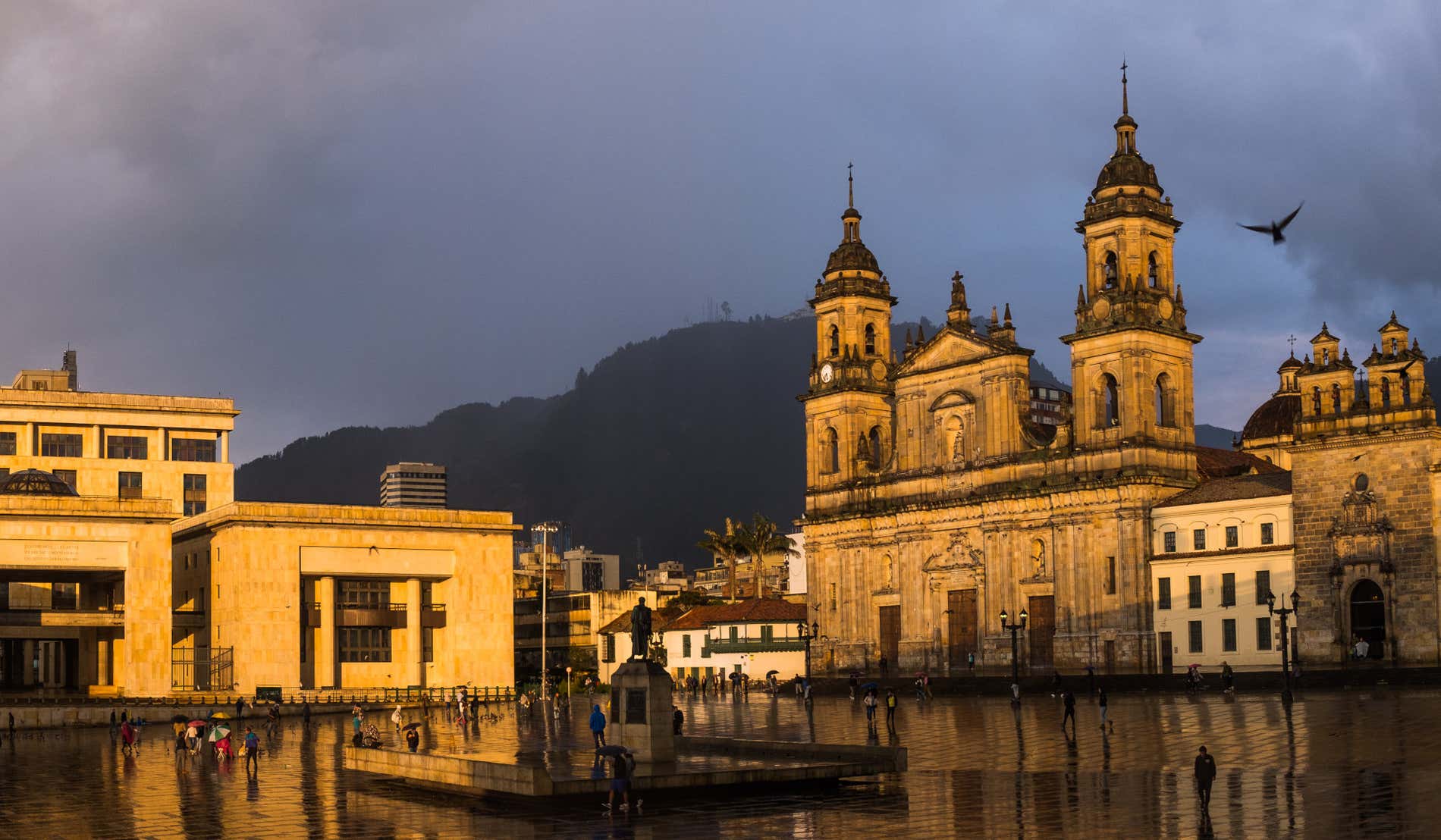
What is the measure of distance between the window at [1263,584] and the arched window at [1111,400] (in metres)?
11.0

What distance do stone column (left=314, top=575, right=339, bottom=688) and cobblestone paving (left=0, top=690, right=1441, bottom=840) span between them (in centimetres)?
3374

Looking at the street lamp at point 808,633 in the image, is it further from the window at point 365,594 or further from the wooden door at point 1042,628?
the window at point 365,594

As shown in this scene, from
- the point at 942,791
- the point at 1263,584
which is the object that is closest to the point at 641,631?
the point at 942,791

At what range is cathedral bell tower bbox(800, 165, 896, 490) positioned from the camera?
96.4 m

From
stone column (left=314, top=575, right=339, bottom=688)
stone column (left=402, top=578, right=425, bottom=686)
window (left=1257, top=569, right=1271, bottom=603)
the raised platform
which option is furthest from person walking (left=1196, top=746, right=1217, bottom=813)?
stone column (left=402, top=578, right=425, bottom=686)

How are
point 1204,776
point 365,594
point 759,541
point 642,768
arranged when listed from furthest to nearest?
point 759,541 < point 365,594 < point 642,768 < point 1204,776

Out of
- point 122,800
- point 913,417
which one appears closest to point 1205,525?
point 913,417

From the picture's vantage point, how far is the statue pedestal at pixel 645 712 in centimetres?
3559

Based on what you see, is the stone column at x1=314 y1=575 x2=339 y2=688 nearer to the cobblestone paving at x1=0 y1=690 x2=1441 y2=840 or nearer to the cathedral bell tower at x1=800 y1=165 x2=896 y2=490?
the cathedral bell tower at x1=800 y1=165 x2=896 y2=490

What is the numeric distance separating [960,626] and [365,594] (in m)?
32.8

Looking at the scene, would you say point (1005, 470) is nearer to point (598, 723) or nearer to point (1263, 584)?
point (1263, 584)

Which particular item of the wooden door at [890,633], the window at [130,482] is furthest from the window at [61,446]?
the wooden door at [890,633]

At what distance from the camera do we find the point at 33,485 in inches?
3285

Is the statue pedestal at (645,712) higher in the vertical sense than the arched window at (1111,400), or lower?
lower
